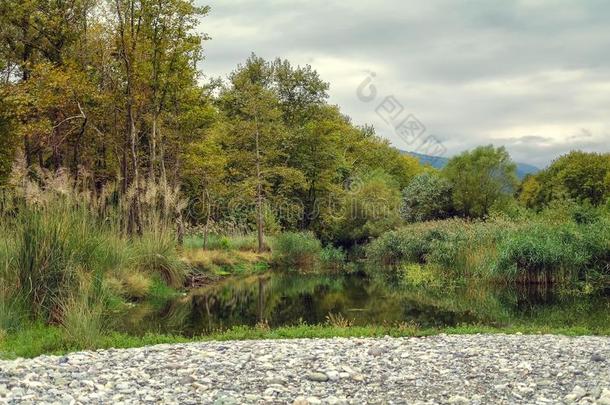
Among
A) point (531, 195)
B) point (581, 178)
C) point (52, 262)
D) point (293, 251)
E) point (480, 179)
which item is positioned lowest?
point (293, 251)

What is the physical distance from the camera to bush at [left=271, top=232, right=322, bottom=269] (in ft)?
108

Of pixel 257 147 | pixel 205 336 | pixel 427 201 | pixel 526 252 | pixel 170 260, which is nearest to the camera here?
pixel 205 336

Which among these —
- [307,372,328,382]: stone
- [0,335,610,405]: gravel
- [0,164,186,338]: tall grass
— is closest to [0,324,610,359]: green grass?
[0,164,186,338]: tall grass

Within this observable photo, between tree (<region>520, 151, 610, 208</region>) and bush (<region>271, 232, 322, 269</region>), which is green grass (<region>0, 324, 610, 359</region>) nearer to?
bush (<region>271, 232, 322, 269</region>)

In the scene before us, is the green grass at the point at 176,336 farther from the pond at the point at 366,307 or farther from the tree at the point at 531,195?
the tree at the point at 531,195

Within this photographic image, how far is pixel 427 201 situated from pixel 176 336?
110 feet

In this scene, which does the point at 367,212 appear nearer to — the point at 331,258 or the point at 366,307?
the point at 331,258

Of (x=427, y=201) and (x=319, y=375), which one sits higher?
(x=427, y=201)

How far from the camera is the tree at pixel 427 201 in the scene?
41.3 meters

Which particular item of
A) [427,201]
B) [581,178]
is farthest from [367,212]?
[581,178]

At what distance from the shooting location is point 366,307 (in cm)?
1556

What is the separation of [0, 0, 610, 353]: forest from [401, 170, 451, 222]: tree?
0.12m

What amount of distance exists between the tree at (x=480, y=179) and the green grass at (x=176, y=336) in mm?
30481

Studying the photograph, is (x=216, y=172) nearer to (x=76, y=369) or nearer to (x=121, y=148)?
(x=121, y=148)
